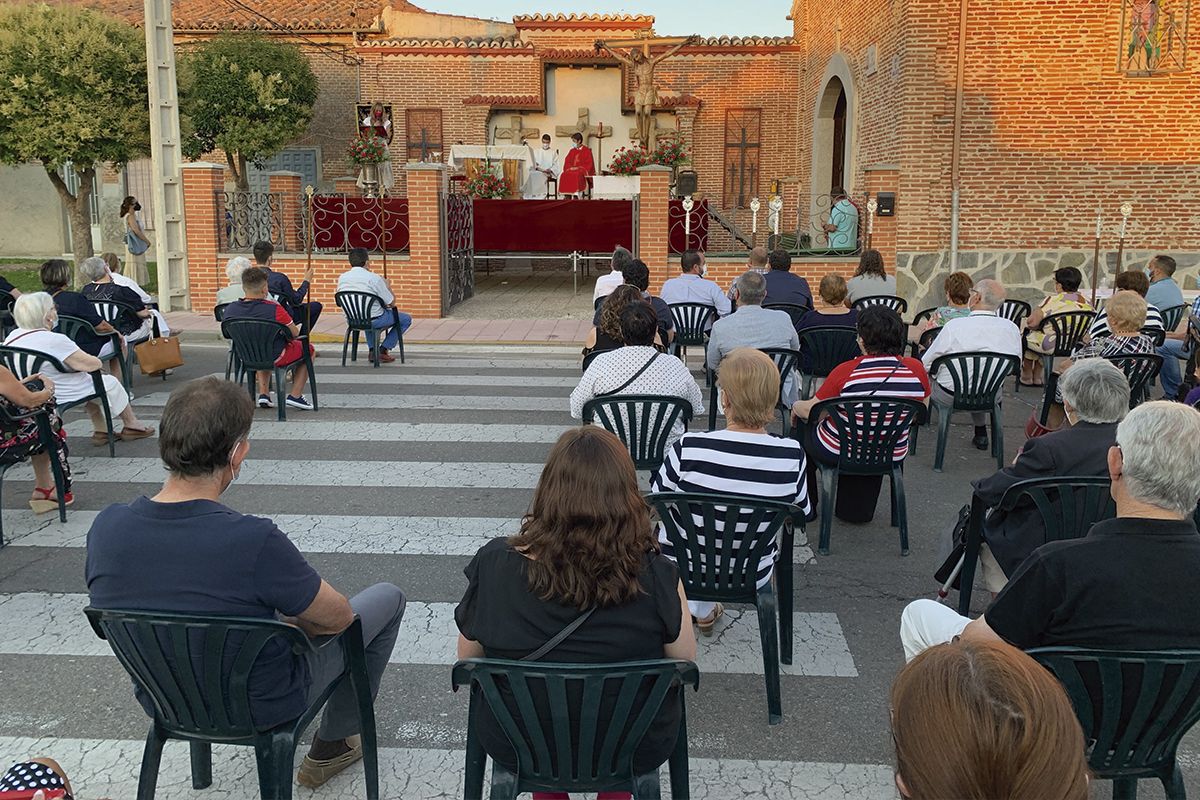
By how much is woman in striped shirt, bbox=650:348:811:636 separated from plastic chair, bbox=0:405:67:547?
143 inches

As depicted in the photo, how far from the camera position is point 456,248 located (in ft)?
53.2

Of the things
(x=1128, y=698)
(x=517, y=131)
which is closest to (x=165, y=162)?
(x=517, y=131)

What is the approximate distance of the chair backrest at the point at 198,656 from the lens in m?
2.62

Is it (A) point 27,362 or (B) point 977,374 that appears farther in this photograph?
(B) point 977,374

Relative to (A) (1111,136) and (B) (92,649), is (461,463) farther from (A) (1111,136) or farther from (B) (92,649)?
(A) (1111,136)

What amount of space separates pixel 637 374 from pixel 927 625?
8.55 ft

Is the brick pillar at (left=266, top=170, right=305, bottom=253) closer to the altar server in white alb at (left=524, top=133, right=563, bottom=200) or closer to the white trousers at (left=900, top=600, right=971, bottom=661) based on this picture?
the altar server in white alb at (left=524, top=133, right=563, bottom=200)

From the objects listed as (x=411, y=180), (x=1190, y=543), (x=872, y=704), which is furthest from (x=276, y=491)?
(x=411, y=180)

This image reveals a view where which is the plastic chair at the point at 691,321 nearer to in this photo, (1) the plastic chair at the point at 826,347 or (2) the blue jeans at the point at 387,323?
(1) the plastic chair at the point at 826,347

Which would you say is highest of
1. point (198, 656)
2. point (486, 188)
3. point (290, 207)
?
point (486, 188)

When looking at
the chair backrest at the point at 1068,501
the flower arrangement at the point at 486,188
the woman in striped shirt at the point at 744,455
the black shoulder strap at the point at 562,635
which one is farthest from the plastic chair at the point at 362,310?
the black shoulder strap at the point at 562,635

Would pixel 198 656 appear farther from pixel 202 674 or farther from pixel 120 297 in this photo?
pixel 120 297

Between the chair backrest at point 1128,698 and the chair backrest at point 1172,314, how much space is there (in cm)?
739

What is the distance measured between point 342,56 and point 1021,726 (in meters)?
24.9
